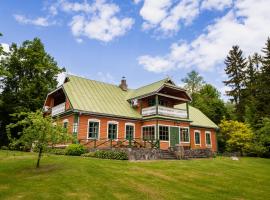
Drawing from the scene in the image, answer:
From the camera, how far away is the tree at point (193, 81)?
54.4 metres

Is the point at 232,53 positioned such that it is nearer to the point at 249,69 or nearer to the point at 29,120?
the point at 249,69

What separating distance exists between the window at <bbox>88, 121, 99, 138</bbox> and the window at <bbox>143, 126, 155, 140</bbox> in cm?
476

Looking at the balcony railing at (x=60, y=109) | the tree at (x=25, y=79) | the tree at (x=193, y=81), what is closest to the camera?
the balcony railing at (x=60, y=109)

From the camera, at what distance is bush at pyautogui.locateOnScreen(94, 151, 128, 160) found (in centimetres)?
1628

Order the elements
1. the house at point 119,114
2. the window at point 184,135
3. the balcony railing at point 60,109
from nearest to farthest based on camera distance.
A: the house at point 119,114 < the balcony railing at point 60,109 < the window at point 184,135

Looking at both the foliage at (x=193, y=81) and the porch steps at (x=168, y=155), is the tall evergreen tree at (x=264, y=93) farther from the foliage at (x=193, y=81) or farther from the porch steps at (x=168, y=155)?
the foliage at (x=193, y=81)

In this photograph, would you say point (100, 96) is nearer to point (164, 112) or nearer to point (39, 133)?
point (164, 112)

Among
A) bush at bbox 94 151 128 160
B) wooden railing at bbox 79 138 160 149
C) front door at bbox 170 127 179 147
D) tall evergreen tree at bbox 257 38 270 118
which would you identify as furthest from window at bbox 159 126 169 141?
tall evergreen tree at bbox 257 38 270 118

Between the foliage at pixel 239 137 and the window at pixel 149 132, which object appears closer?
the window at pixel 149 132

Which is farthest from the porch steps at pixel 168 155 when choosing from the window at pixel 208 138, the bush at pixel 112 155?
the window at pixel 208 138

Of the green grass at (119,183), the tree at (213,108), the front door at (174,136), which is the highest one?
the tree at (213,108)

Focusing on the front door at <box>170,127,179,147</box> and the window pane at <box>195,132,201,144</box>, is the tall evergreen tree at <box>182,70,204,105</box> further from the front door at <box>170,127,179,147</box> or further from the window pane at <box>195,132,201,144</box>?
the front door at <box>170,127,179,147</box>

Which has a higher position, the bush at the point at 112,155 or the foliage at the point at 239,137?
the foliage at the point at 239,137

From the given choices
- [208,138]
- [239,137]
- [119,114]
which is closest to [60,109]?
[119,114]
